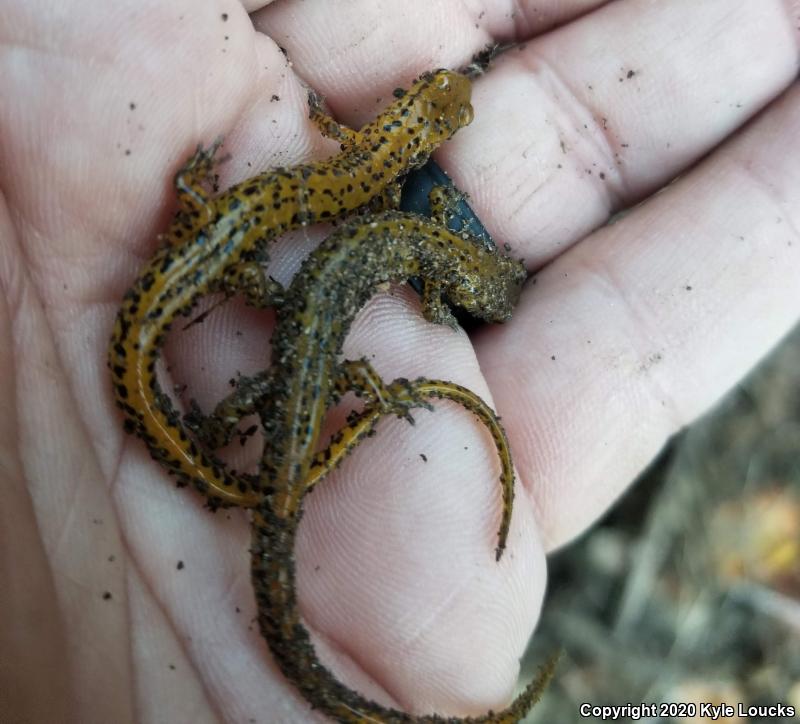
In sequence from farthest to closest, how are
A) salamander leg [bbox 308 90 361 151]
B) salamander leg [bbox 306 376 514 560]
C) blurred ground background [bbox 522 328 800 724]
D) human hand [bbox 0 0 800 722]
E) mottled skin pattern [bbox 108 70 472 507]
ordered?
blurred ground background [bbox 522 328 800 724] → salamander leg [bbox 308 90 361 151] → salamander leg [bbox 306 376 514 560] → mottled skin pattern [bbox 108 70 472 507] → human hand [bbox 0 0 800 722]

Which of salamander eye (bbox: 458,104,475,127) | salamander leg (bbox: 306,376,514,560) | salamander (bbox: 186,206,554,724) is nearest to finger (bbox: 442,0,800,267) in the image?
salamander eye (bbox: 458,104,475,127)

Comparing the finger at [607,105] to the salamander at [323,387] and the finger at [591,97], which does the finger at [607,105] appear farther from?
the salamander at [323,387]

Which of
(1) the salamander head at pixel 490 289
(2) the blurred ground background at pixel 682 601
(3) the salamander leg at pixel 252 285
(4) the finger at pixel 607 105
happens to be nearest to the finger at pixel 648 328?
(1) the salamander head at pixel 490 289

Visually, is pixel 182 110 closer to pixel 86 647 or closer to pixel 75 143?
pixel 75 143

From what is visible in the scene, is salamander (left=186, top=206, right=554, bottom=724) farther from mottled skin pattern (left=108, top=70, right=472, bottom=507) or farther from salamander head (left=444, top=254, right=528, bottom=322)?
mottled skin pattern (left=108, top=70, right=472, bottom=507)

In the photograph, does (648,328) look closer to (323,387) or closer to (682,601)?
(323,387)

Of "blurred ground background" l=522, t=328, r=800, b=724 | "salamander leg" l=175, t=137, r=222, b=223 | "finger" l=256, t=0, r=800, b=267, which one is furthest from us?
"blurred ground background" l=522, t=328, r=800, b=724

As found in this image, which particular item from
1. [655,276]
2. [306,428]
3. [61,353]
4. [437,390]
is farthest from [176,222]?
[655,276]
